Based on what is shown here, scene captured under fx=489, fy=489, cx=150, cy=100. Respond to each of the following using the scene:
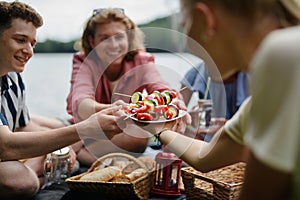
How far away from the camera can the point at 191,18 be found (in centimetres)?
65

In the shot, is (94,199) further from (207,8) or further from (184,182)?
(207,8)

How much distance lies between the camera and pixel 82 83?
6.49 feet

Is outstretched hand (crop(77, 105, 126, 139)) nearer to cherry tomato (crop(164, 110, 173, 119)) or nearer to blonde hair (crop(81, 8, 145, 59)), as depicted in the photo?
cherry tomato (crop(164, 110, 173, 119))

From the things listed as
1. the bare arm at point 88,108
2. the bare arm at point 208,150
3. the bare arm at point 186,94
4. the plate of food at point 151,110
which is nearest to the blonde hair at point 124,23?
the bare arm at point 186,94

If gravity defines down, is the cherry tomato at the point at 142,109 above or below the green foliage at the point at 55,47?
above

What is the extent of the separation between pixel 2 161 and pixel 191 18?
1.14 meters

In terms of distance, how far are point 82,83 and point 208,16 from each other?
1.40 metres

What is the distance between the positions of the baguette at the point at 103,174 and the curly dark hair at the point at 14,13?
562 millimetres

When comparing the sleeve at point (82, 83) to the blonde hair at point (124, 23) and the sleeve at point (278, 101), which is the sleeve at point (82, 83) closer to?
the blonde hair at point (124, 23)

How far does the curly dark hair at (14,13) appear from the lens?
5.14 ft

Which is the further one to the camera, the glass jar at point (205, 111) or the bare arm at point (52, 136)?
the glass jar at point (205, 111)

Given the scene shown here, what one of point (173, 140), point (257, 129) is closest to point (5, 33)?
point (173, 140)

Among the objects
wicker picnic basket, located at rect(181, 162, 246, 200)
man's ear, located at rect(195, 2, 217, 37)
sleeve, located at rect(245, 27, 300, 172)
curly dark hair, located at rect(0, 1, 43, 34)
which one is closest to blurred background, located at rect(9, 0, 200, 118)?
curly dark hair, located at rect(0, 1, 43, 34)

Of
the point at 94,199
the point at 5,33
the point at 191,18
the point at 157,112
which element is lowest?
the point at 94,199
